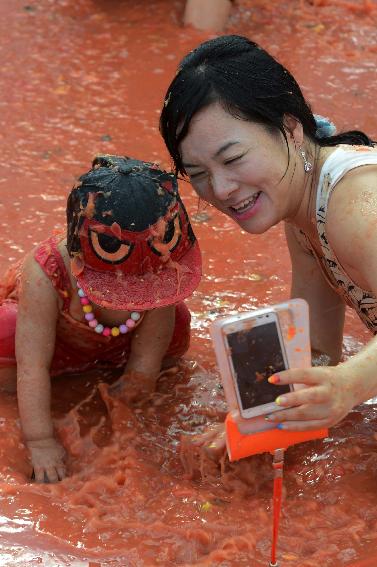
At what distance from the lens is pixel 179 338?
2.51 metres

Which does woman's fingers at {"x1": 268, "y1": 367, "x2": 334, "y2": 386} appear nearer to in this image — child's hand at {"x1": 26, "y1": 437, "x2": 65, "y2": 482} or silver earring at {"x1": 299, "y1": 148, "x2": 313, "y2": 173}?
silver earring at {"x1": 299, "y1": 148, "x2": 313, "y2": 173}

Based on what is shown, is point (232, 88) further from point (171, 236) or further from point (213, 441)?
point (213, 441)

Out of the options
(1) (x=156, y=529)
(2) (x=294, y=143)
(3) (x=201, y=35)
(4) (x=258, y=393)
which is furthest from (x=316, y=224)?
(3) (x=201, y=35)

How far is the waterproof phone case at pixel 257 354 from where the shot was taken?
158 cm

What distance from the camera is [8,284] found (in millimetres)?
2453

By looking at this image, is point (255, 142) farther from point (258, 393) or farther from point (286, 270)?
point (286, 270)

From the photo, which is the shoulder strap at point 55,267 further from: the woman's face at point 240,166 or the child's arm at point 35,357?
the woman's face at point 240,166

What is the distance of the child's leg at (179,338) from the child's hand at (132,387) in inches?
5.7

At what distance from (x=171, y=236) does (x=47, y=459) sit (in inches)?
24.7

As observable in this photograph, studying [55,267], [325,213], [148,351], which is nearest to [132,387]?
[148,351]

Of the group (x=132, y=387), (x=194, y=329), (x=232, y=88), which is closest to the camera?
(x=232, y=88)

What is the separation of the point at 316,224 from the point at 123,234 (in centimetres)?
Result: 48

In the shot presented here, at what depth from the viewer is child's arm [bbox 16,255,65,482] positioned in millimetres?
2170

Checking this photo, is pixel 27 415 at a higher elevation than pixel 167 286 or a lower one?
lower
